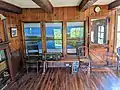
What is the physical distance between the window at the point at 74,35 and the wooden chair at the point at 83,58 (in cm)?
24

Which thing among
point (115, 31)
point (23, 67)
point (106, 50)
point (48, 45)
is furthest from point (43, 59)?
point (115, 31)

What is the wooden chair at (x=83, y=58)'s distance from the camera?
479cm

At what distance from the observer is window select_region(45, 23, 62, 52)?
5.39m

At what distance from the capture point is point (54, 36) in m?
5.47

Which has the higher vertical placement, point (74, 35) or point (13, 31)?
point (13, 31)

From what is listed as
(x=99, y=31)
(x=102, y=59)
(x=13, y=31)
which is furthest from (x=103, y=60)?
(x=13, y=31)

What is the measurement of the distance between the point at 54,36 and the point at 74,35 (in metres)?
0.80

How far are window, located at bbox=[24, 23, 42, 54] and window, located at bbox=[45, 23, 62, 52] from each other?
36 centimetres

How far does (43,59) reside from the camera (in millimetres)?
4984

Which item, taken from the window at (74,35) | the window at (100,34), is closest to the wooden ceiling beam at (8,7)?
the window at (74,35)

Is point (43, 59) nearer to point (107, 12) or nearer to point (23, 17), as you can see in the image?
point (23, 17)

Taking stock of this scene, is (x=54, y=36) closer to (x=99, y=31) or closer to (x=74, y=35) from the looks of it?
(x=74, y=35)

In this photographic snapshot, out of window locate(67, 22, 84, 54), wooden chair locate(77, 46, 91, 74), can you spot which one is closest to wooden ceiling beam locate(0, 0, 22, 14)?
window locate(67, 22, 84, 54)

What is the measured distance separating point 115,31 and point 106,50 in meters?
0.78
